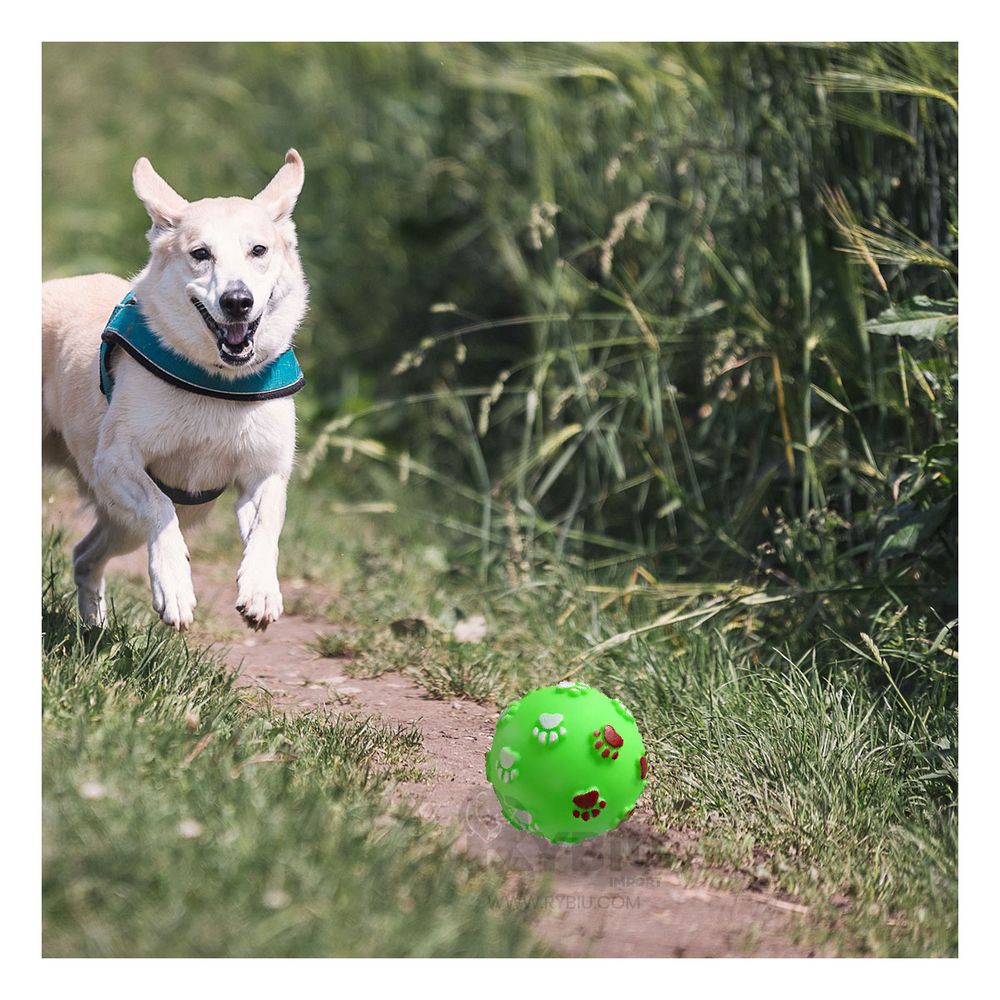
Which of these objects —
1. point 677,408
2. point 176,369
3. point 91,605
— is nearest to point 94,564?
point 91,605

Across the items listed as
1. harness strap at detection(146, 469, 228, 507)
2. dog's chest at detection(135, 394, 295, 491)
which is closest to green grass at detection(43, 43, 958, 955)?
harness strap at detection(146, 469, 228, 507)

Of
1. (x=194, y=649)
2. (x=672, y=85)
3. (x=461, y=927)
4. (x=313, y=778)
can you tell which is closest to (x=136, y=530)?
(x=194, y=649)

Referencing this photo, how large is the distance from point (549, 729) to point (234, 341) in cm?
121

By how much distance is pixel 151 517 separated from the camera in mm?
3385

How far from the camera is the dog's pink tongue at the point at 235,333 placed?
3.21 metres

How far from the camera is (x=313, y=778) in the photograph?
3264 millimetres

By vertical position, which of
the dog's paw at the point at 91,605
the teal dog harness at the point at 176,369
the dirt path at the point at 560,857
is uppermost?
the teal dog harness at the point at 176,369

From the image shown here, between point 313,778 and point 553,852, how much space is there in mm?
630

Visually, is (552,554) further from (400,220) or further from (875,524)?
(400,220)

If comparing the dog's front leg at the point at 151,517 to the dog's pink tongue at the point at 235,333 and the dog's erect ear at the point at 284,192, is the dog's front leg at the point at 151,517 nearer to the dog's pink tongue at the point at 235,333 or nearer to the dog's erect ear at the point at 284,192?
the dog's pink tongue at the point at 235,333

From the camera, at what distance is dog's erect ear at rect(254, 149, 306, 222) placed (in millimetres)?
3445

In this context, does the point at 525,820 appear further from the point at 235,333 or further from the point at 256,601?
the point at 235,333

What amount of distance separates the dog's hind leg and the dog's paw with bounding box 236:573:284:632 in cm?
87

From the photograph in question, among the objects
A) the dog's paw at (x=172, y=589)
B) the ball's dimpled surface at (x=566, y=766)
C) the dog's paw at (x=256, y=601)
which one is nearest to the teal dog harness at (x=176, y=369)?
the dog's paw at (x=172, y=589)
